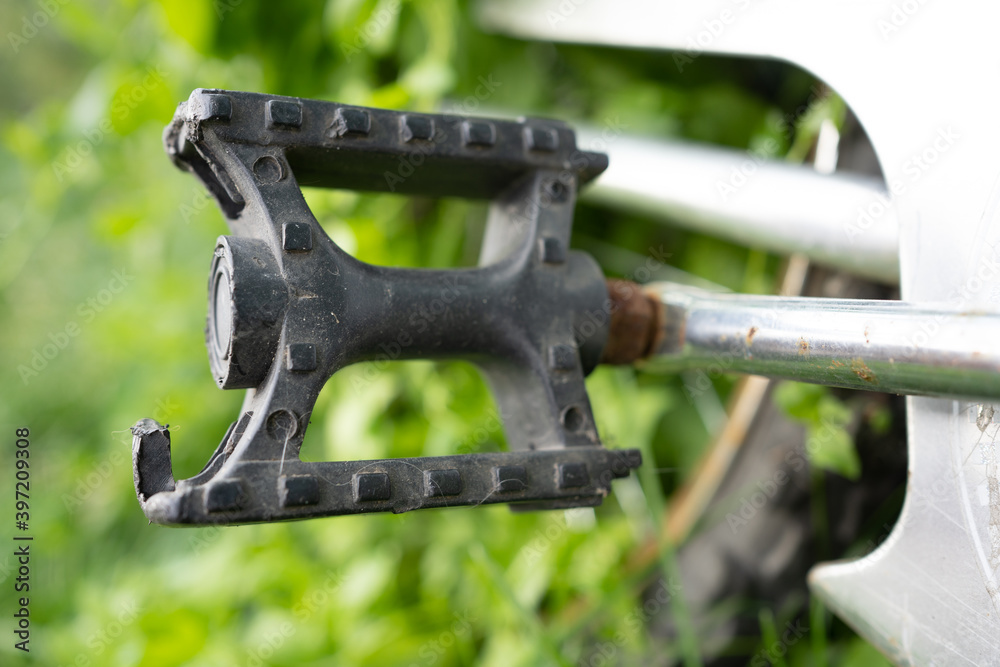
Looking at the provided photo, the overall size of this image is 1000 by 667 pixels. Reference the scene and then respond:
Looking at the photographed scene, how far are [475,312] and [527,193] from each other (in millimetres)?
168

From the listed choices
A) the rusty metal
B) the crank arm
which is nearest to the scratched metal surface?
the crank arm

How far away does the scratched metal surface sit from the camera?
0.67m

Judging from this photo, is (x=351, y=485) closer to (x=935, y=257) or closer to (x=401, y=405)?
(x=935, y=257)

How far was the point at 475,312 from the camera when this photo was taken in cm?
74

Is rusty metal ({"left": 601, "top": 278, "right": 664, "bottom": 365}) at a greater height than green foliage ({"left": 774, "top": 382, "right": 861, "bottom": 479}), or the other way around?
rusty metal ({"left": 601, "top": 278, "right": 664, "bottom": 365})

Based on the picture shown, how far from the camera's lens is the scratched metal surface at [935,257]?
670 mm

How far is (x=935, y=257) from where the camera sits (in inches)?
28.2

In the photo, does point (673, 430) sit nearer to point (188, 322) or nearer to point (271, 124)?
point (271, 124)

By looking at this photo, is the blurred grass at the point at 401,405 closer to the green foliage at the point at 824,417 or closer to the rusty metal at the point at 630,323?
the green foliage at the point at 824,417

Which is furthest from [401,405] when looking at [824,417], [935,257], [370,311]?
[935,257]

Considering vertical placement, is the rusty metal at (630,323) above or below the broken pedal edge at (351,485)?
above

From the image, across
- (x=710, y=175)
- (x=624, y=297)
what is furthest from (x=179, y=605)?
(x=710, y=175)

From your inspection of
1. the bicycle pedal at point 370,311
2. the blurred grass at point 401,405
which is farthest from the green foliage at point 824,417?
the bicycle pedal at point 370,311

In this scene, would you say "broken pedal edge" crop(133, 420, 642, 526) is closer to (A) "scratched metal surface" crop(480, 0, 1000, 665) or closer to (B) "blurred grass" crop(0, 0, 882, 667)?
(A) "scratched metal surface" crop(480, 0, 1000, 665)
